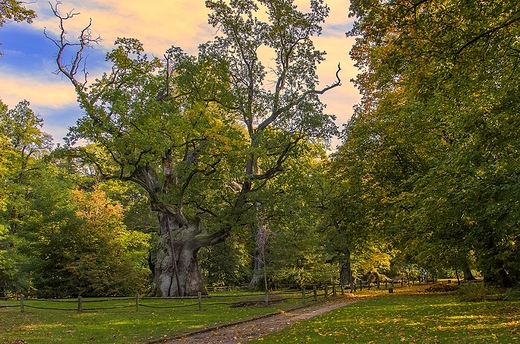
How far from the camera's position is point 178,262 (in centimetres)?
2545

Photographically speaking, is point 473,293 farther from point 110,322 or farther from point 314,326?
point 110,322

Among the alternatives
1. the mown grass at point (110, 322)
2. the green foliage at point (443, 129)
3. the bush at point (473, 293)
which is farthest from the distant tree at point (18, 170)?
the bush at point (473, 293)

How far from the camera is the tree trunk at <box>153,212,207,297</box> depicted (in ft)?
81.7

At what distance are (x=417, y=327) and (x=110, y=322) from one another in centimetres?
1046

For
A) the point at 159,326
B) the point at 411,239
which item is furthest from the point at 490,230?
the point at 159,326

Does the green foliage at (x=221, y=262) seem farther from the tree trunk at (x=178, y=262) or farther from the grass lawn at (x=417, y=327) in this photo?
the grass lawn at (x=417, y=327)

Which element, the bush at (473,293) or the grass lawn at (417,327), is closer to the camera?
the grass lawn at (417,327)

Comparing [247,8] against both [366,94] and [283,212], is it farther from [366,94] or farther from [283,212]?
[283,212]

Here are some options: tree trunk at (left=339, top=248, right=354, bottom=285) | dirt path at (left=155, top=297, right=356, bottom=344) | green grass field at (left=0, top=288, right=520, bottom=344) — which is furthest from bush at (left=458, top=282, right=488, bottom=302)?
tree trunk at (left=339, top=248, right=354, bottom=285)

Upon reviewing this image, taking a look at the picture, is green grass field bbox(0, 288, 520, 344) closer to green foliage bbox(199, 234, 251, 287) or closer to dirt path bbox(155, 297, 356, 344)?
dirt path bbox(155, 297, 356, 344)

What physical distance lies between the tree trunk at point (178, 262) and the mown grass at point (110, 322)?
4262 mm

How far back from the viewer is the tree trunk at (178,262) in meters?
24.9

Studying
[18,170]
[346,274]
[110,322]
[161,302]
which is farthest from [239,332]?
[18,170]

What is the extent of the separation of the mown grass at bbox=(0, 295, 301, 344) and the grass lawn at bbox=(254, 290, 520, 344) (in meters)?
3.50
